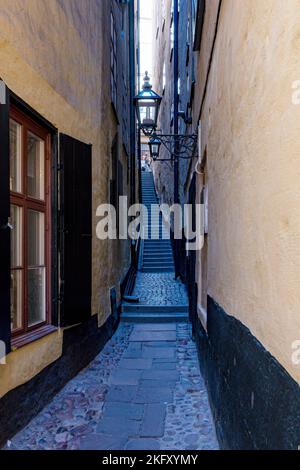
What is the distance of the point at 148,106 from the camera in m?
6.62

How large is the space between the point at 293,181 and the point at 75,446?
2.55 meters

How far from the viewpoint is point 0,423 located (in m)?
2.76

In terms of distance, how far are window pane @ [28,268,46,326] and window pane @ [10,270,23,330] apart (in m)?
0.22

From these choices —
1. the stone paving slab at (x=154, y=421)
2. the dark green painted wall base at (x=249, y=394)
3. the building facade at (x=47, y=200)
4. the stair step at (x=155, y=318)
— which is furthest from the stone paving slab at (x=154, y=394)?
the stair step at (x=155, y=318)

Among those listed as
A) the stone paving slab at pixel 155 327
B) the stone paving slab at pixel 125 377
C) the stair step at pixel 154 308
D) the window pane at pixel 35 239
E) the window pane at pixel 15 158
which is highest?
the window pane at pixel 15 158

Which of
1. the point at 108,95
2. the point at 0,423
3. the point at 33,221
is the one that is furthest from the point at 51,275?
the point at 108,95

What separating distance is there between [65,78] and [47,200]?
4.18 feet

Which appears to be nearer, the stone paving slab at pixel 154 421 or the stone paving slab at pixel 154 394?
the stone paving slab at pixel 154 421

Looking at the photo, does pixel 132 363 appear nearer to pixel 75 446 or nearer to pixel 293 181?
pixel 75 446

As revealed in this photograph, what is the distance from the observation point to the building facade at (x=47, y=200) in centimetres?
293

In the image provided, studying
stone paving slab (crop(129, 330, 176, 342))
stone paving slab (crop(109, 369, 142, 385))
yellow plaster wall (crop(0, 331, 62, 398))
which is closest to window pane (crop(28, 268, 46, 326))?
yellow plaster wall (crop(0, 331, 62, 398))

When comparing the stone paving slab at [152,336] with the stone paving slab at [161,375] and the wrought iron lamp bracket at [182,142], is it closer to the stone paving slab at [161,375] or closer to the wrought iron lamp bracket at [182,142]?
the stone paving slab at [161,375]

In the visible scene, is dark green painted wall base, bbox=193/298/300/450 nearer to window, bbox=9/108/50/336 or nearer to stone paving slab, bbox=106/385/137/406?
stone paving slab, bbox=106/385/137/406

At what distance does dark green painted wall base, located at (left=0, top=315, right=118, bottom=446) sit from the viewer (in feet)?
9.61
